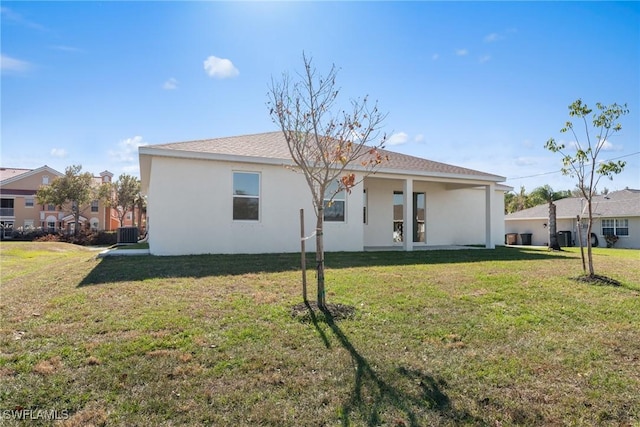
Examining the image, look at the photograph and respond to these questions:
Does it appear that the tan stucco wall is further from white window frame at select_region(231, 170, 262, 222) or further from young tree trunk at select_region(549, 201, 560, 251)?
young tree trunk at select_region(549, 201, 560, 251)

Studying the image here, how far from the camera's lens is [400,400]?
3.15 metres

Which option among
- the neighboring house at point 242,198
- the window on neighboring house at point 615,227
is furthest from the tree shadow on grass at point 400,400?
the window on neighboring house at point 615,227

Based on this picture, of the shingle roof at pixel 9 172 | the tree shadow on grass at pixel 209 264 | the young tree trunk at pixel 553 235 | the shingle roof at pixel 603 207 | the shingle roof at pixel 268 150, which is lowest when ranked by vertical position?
the tree shadow on grass at pixel 209 264

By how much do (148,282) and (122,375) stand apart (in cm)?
360

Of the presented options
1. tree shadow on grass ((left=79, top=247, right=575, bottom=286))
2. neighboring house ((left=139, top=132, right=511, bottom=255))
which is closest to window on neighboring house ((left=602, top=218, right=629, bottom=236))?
neighboring house ((left=139, top=132, right=511, bottom=255))

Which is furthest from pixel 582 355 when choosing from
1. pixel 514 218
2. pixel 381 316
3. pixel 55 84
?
pixel 514 218

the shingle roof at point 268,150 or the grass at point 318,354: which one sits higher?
the shingle roof at point 268,150

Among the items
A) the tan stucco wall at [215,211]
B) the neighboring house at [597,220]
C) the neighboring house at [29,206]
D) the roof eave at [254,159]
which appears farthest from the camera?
the neighboring house at [29,206]

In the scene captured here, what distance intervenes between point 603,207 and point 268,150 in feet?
84.3

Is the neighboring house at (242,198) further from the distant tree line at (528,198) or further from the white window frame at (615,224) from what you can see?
the distant tree line at (528,198)

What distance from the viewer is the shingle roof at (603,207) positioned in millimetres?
24828

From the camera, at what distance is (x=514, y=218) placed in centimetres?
3131

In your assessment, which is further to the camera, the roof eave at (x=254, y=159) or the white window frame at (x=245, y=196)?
the white window frame at (x=245, y=196)

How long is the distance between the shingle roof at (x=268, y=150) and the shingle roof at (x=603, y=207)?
13524 millimetres
